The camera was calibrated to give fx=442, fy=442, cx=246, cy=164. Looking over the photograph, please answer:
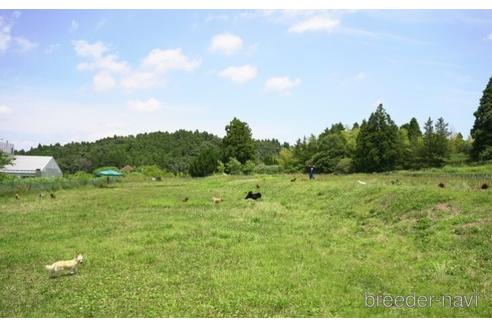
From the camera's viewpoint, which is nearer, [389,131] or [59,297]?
[59,297]

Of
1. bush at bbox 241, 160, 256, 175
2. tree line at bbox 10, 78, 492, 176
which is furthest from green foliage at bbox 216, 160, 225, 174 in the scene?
bush at bbox 241, 160, 256, 175

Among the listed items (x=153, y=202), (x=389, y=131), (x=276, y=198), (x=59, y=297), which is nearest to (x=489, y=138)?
(x=389, y=131)

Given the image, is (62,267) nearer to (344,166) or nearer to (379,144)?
(379,144)

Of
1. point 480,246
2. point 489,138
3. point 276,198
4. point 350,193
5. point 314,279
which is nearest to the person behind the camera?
point 314,279

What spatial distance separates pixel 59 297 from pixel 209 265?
14.6 feet

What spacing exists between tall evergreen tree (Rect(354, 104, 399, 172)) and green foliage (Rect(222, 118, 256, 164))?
2456 cm

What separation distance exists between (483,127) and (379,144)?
14506 millimetres

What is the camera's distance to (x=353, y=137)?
87.6 meters

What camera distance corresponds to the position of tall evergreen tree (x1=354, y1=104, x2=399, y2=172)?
6769 cm

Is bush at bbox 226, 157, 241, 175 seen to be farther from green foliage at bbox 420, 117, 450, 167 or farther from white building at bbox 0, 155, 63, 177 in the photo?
white building at bbox 0, 155, 63, 177

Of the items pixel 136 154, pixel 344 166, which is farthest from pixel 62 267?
pixel 136 154

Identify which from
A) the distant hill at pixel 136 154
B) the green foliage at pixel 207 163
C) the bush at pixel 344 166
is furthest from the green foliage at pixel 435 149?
the distant hill at pixel 136 154

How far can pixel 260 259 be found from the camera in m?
14.1

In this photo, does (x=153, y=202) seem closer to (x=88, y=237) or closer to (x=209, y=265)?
(x=88, y=237)
